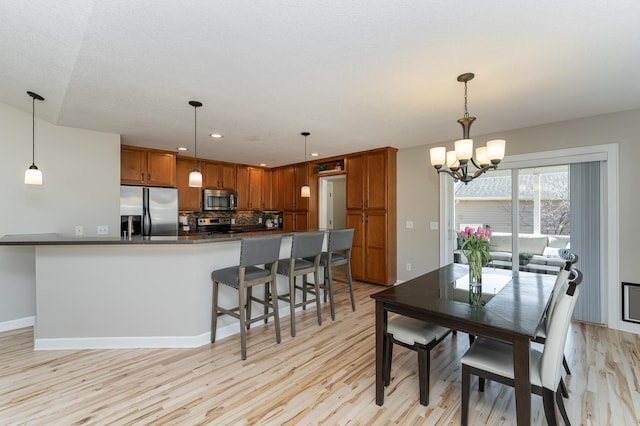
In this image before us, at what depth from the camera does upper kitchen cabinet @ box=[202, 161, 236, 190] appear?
5.66 m

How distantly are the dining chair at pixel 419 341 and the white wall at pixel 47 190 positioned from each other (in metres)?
3.73

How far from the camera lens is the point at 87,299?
2.66 metres

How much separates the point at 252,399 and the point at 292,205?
15.1 feet

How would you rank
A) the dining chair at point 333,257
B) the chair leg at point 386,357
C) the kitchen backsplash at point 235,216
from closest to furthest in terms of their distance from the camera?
the chair leg at point 386,357 < the dining chair at point 333,257 < the kitchen backsplash at point 235,216

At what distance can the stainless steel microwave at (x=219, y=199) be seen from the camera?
5.59 meters

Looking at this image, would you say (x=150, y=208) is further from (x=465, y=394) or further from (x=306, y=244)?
→ (x=465, y=394)

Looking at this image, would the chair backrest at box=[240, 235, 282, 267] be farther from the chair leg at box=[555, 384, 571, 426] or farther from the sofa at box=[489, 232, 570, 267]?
the sofa at box=[489, 232, 570, 267]

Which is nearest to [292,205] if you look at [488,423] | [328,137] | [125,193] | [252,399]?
[328,137]

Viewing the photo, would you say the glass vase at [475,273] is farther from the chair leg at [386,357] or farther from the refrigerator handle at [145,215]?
the refrigerator handle at [145,215]

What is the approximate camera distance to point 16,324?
315 cm

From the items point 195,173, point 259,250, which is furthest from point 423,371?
point 195,173

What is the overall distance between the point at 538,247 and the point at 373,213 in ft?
7.50

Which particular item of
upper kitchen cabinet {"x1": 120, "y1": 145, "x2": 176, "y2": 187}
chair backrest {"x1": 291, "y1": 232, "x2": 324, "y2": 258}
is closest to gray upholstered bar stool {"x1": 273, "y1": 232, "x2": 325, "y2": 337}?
chair backrest {"x1": 291, "y1": 232, "x2": 324, "y2": 258}

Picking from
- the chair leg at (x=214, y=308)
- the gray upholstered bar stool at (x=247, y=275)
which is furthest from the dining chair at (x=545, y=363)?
the chair leg at (x=214, y=308)
